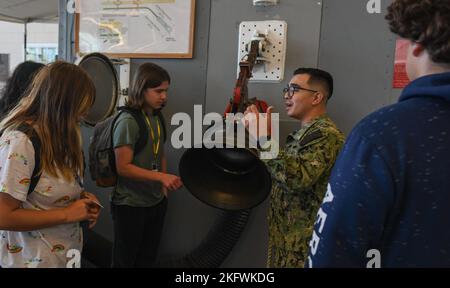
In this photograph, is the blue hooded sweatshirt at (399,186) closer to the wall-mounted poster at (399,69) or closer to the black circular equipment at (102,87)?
A: the wall-mounted poster at (399,69)

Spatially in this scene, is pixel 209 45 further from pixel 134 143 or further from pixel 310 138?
pixel 310 138

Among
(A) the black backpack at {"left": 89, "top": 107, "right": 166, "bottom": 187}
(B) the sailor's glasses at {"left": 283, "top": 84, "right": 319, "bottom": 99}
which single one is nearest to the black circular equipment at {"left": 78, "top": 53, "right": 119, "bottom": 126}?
(A) the black backpack at {"left": 89, "top": 107, "right": 166, "bottom": 187}

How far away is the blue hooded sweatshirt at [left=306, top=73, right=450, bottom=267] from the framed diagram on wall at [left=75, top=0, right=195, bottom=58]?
5.85ft

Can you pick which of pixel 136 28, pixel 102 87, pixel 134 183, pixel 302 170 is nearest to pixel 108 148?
pixel 134 183

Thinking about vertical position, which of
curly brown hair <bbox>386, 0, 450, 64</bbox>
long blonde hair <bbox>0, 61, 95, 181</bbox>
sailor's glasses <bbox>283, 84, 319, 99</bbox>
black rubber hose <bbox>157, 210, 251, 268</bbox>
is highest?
→ curly brown hair <bbox>386, 0, 450, 64</bbox>

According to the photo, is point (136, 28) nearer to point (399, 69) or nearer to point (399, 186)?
point (399, 69)

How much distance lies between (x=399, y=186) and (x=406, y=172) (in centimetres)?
3

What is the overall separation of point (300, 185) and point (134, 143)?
0.95m

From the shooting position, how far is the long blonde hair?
1.16m

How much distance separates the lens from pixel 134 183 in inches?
78.5

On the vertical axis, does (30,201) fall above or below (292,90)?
below

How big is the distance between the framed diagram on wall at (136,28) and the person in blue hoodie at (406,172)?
176 centimetres

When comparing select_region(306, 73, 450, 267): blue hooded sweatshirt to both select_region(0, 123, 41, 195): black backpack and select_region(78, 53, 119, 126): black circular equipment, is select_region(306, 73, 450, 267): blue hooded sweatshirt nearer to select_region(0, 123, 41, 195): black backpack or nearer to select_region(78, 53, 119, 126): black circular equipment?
select_region(0, 123, 41, 195): black backpack

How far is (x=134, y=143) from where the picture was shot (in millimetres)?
1944
